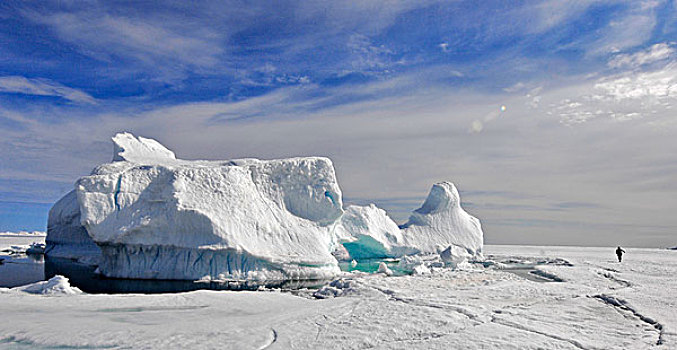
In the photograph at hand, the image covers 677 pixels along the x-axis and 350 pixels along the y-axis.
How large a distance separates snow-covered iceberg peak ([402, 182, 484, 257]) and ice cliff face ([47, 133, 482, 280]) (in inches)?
459

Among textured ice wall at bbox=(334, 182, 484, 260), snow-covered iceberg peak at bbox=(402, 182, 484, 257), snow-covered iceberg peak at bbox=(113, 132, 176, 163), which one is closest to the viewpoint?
snow-covered iceberg peak at bbox=(113, 132, 176, 163)

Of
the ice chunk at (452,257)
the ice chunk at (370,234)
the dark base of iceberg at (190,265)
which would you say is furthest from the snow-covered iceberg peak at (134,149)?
the ice chunk at (452,257)

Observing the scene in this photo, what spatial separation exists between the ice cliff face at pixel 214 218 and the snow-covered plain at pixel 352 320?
15.5 ft

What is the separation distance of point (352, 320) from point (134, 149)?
20448mm

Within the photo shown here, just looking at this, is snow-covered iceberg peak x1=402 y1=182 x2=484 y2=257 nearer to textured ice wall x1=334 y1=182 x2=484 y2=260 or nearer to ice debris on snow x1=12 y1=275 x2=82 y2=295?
textured ice wall x1=334 y1=182 x2=484 y2=260

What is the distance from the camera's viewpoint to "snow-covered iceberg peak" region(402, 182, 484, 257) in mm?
32375

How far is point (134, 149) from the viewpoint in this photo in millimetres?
25109

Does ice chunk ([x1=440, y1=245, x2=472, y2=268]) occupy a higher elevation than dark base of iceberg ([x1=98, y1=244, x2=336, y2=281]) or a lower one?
lower

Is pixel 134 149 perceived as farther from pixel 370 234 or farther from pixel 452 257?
pixel 452 257

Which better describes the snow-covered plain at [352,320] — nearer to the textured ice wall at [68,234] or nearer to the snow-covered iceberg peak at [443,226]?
the textured ice wall at [68,234]

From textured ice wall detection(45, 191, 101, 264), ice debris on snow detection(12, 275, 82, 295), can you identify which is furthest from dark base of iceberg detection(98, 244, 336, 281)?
textured ice wall detection(45, 191, 101, 264)

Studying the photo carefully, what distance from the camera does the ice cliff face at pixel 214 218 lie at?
1712 centimetres

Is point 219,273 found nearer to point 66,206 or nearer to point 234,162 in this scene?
point 234,162

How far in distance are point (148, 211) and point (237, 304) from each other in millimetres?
8515
